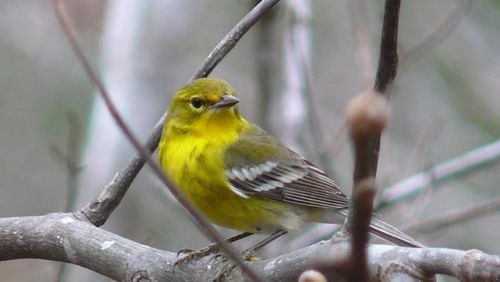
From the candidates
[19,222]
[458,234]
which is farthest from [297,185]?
[458,234]

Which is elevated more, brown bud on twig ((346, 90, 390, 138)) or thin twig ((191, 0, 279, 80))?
thin twig ((191, 0, 279, 80))

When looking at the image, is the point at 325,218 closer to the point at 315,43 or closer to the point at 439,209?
→ the point at 439,209

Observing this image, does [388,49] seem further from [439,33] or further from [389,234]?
[439,33]

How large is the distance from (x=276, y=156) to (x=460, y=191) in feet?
13.0

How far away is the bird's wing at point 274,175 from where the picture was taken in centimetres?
418

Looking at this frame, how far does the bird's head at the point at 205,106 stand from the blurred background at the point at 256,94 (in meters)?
0.53

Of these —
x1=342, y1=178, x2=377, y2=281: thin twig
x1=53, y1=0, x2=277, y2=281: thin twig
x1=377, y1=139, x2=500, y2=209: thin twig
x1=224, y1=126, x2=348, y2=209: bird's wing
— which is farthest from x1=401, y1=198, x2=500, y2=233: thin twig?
x1=342, y1=178, x2=377, y2=281: thin twig

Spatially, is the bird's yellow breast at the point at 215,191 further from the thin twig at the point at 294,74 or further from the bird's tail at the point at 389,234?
the thin twig at the point at 294,74

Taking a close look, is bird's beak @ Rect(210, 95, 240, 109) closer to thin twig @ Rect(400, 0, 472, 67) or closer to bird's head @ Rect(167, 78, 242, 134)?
bird's head @ Rect(167, 78, 242, 134)

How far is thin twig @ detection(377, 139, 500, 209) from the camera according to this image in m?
5.12

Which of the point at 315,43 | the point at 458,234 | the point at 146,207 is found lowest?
the point at 146,207

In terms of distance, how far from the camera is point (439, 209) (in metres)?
8.31

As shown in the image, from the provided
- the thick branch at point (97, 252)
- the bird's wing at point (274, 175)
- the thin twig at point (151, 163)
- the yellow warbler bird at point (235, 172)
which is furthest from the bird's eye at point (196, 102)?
the thin twig at point (151, 163)

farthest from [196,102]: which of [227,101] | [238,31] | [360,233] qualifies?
[360,233]
